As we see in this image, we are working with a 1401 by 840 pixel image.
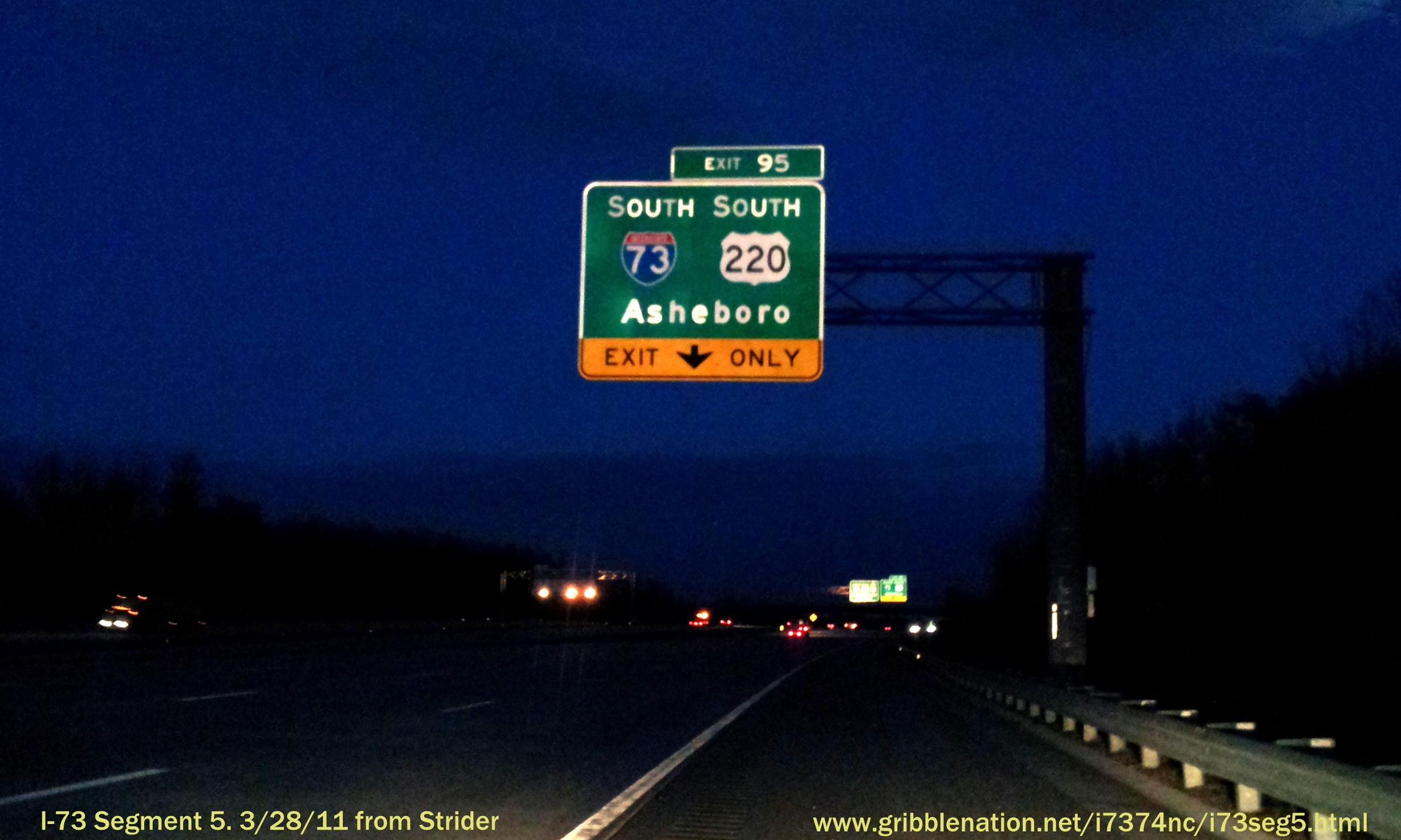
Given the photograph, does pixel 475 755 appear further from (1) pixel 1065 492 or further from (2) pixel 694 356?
(1) pixel 1065 492

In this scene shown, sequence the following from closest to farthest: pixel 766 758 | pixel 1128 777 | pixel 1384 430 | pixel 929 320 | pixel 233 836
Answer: pixel 233 836 → pixel 1128 777 → pixel 766 758 → pixel 929 320 → pixel 1384 430

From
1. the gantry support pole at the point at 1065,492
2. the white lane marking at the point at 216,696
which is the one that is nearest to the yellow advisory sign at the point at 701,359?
the gantry support pole at the point at 1065,492

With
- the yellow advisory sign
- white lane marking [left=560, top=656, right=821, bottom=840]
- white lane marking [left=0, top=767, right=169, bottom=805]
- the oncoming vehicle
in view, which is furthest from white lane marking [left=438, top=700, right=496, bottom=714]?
the oncoming vehicle

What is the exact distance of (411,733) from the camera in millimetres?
19891

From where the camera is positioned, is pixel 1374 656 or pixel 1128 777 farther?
pixel 1374 656

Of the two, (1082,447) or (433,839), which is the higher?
(1082,447)

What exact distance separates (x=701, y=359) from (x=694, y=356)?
0.09m

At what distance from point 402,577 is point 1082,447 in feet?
469

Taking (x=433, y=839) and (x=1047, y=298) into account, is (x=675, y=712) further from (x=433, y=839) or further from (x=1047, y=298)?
(x=433, y=839)

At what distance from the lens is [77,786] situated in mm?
13125

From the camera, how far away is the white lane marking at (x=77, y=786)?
12242 mm

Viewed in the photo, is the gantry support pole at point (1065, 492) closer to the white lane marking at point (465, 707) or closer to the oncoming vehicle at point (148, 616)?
the white lane marking at point (465, 707)

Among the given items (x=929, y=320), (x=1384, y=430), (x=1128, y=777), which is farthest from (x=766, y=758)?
(x=1384, y=430)

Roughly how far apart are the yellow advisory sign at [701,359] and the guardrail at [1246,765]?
5749mm
